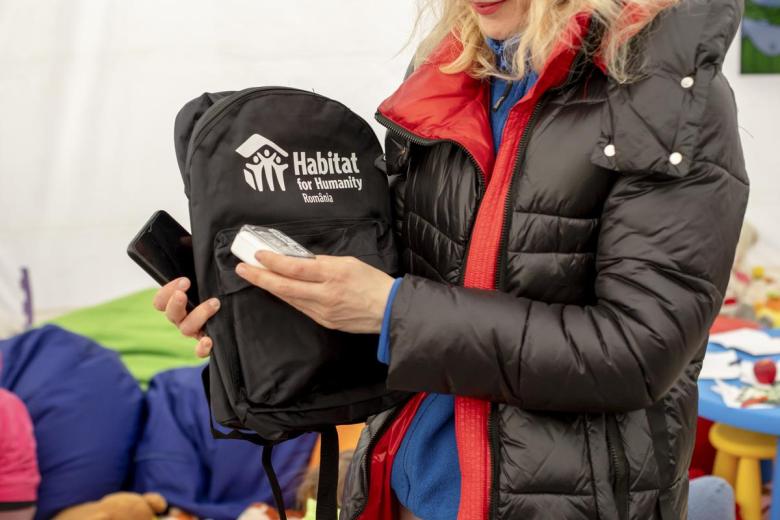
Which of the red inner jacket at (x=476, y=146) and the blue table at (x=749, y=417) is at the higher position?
the red inner jacket at (x=476, y=146)

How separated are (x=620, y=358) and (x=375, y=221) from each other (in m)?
0.34

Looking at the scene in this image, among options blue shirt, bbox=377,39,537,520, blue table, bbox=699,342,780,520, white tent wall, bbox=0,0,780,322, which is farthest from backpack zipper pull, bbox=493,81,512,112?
white tent wall, bbox=0,0,780,322

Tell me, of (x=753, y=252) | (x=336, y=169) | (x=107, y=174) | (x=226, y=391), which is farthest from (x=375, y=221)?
(x=753, y=252)

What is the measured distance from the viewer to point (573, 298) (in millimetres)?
818

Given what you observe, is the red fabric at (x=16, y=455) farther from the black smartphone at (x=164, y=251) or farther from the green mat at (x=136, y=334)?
the black smartphone at (x=164, y=251)

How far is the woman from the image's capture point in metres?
0.75

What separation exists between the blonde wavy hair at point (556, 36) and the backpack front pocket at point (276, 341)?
261mm

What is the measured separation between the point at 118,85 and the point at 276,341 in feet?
5.64

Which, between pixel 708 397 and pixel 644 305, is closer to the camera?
pixel 644 305

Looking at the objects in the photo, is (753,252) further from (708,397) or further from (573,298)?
(573,298)

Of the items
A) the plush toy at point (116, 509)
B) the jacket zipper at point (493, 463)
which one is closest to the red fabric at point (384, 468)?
the jacket zipper at point (493, 463)

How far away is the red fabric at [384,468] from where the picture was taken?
3.19 feet

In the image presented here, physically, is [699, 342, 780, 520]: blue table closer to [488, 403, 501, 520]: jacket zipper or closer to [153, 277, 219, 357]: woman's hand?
[488, 403, 501, 520]: jacket zipper

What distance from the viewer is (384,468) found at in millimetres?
983
